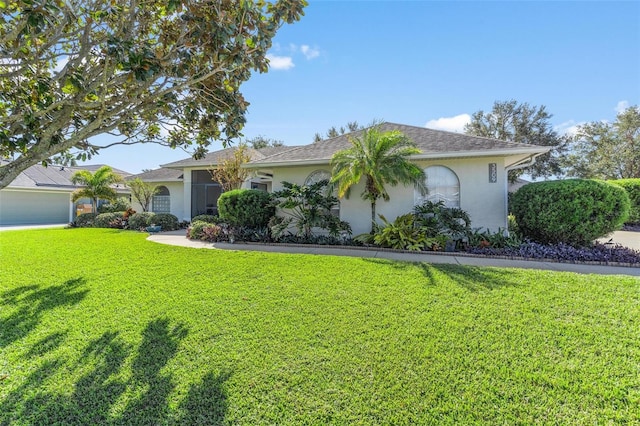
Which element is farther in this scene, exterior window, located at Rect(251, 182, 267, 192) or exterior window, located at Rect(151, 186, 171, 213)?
exterior window, located at Rect(151, 186, 171, 213)

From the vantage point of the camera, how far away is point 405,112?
1588cm

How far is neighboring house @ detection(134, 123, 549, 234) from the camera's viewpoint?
33.0 ft

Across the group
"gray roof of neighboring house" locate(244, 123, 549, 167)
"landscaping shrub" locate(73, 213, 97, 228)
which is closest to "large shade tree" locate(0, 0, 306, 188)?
"gray roof of neighboring house" locate(244, 123, 549, 167)

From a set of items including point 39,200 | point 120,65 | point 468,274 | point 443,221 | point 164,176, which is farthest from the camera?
point 39,200

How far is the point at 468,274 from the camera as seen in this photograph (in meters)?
6.43

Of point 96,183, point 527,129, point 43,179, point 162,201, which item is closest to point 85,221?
point 96,183

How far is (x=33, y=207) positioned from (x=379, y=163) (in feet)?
100

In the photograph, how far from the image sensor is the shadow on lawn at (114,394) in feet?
8.77

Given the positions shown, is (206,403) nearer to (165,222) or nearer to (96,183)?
(165,222)

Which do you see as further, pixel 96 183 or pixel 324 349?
pixel 96 183

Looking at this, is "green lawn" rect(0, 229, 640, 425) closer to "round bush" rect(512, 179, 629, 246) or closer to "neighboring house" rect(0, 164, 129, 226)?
"round bush" rect(512, 179, 629, 246)

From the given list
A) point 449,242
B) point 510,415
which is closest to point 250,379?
point 510,415

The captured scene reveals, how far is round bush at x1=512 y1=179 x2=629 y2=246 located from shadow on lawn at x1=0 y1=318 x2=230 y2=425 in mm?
10501

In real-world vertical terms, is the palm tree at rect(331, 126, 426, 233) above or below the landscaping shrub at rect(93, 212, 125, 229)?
above
